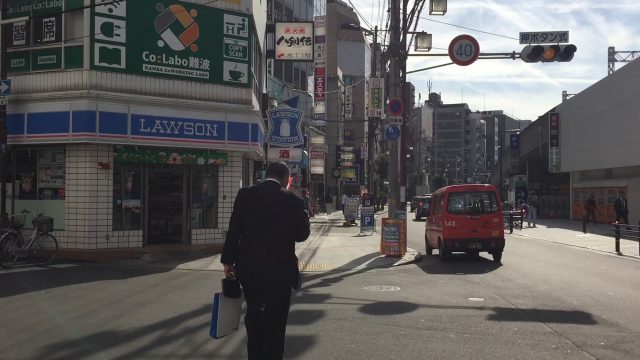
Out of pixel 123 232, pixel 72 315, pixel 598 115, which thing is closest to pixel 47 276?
pixel 123 232

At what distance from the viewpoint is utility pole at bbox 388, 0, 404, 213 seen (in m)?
17.7

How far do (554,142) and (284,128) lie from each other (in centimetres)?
3023

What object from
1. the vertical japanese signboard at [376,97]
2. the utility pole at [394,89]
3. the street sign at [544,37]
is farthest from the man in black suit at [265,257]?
the vertical japanese signboard at [376,97]

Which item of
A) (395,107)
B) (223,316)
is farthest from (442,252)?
(223,316)

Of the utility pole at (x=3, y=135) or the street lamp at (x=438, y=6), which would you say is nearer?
the utility pole at (x=3, y=135)

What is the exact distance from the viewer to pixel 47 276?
458 inches

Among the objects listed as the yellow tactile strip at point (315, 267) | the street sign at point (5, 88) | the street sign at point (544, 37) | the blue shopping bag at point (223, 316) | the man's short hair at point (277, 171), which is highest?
the street sign at point (544, 37)

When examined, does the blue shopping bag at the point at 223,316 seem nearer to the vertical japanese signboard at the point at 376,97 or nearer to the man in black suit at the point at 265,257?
the man in black suit at the point at 265,257

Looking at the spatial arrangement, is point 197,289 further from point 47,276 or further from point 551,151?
point 551,151

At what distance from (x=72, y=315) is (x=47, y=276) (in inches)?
159

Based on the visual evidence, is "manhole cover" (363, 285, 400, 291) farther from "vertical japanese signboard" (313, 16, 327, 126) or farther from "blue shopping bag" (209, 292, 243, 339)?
"vertical japanese signboard" (313, 16, 327, 126)

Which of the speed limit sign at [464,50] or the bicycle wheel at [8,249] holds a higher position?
the speed limit sign at [464,50]

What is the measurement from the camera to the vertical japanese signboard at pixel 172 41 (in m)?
14.5

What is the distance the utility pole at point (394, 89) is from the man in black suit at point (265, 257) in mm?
13058
